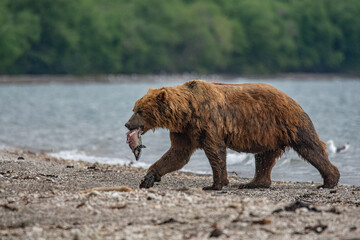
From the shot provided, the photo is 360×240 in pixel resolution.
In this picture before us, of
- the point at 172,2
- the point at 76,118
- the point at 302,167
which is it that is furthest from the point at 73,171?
the point at 172,2

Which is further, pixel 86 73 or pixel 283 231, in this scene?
pixel 86 73

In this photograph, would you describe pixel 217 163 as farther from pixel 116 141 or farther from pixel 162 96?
pixel 116 141

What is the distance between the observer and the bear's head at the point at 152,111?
329 inches

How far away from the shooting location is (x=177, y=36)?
9800 centimetres

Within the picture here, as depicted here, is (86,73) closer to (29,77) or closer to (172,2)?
(29,77)

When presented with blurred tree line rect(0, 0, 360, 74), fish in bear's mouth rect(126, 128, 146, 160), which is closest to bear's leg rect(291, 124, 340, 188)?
fish in bear's mouth rect(126, 128, 146, 160)

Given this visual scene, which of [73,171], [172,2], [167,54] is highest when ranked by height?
[172,2]

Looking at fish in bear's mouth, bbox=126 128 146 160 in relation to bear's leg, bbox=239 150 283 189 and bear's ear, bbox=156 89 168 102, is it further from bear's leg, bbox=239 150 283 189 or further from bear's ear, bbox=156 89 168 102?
bear's leg, bbox=239 150 283 189

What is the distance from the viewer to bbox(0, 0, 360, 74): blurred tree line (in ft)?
271

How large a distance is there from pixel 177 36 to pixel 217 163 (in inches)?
3558

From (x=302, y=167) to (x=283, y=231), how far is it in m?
7.97

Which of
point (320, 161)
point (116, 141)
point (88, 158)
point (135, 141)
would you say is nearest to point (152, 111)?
point (135, 141)

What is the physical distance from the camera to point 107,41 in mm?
91062

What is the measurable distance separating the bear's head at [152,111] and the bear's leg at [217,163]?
2.37 feet
